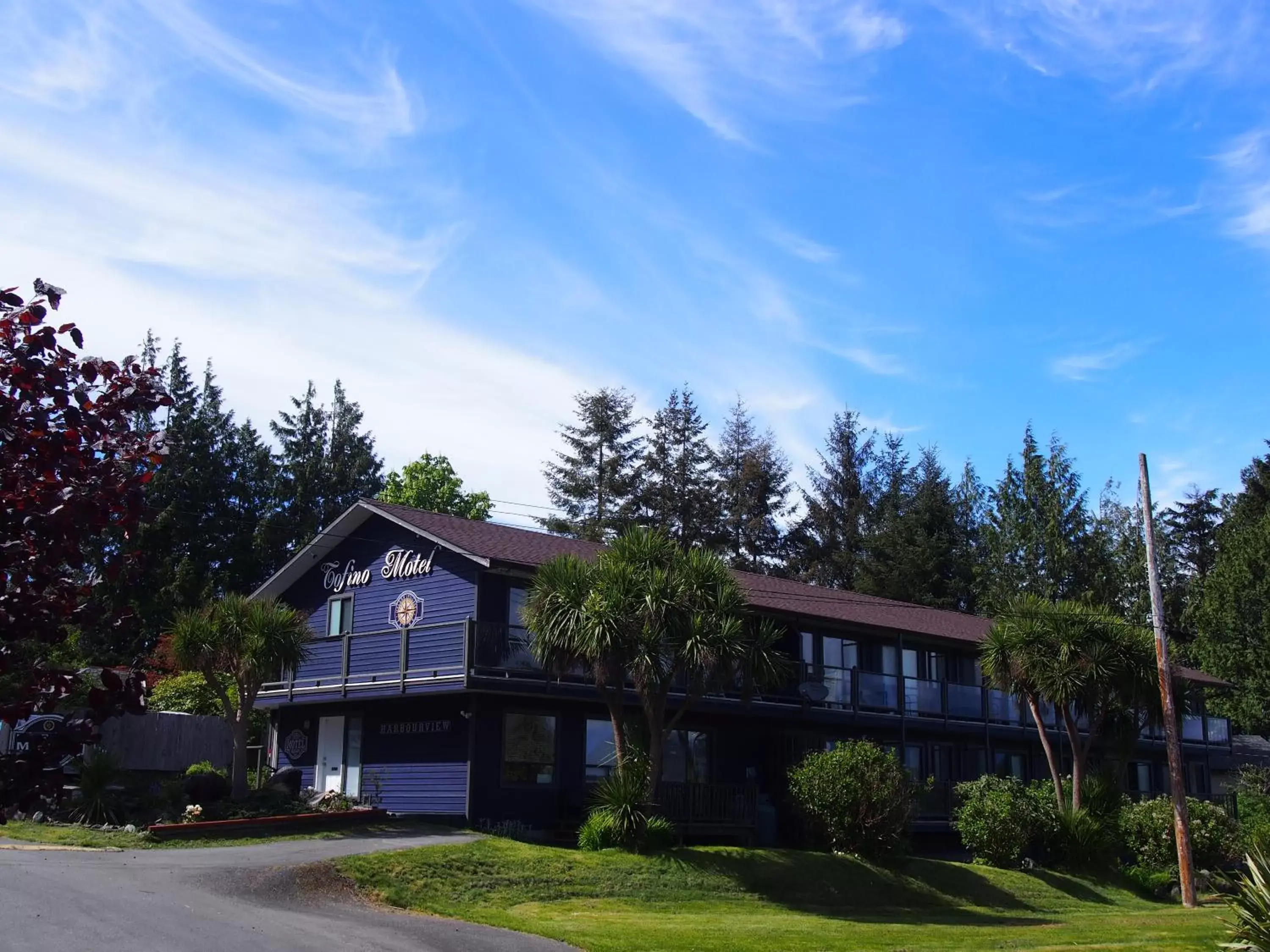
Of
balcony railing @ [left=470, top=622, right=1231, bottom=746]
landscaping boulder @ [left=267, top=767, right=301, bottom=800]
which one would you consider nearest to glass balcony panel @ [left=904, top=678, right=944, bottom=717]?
balcony railing @ [left=470, top=622, right=1231, bottom=746]

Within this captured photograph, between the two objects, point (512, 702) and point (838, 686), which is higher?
point (838, 686)

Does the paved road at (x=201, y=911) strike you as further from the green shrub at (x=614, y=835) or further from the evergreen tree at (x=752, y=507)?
the evergreen tree at (x=752, y=507)

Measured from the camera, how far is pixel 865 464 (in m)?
75.3

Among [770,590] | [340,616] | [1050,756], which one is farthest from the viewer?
[770,590]

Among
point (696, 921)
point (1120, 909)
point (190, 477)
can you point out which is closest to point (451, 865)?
point (696, 921)

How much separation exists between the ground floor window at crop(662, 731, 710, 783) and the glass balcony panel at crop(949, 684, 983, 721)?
8391mm

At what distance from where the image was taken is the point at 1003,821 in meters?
30.2

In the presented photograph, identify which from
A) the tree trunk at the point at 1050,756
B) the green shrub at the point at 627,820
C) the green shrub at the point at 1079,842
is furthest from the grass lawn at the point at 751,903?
the tree trunk at the point at 1050,756

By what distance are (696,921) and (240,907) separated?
23.3 ft

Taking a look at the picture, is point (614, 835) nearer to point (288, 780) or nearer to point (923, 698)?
point (288, 780)

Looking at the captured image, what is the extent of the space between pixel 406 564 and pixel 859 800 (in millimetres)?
11928

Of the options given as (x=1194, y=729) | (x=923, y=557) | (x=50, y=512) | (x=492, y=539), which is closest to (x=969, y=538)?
(x=923, y=557)

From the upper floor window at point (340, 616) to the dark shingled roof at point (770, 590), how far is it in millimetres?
2747

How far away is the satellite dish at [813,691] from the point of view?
3291 centimetres
